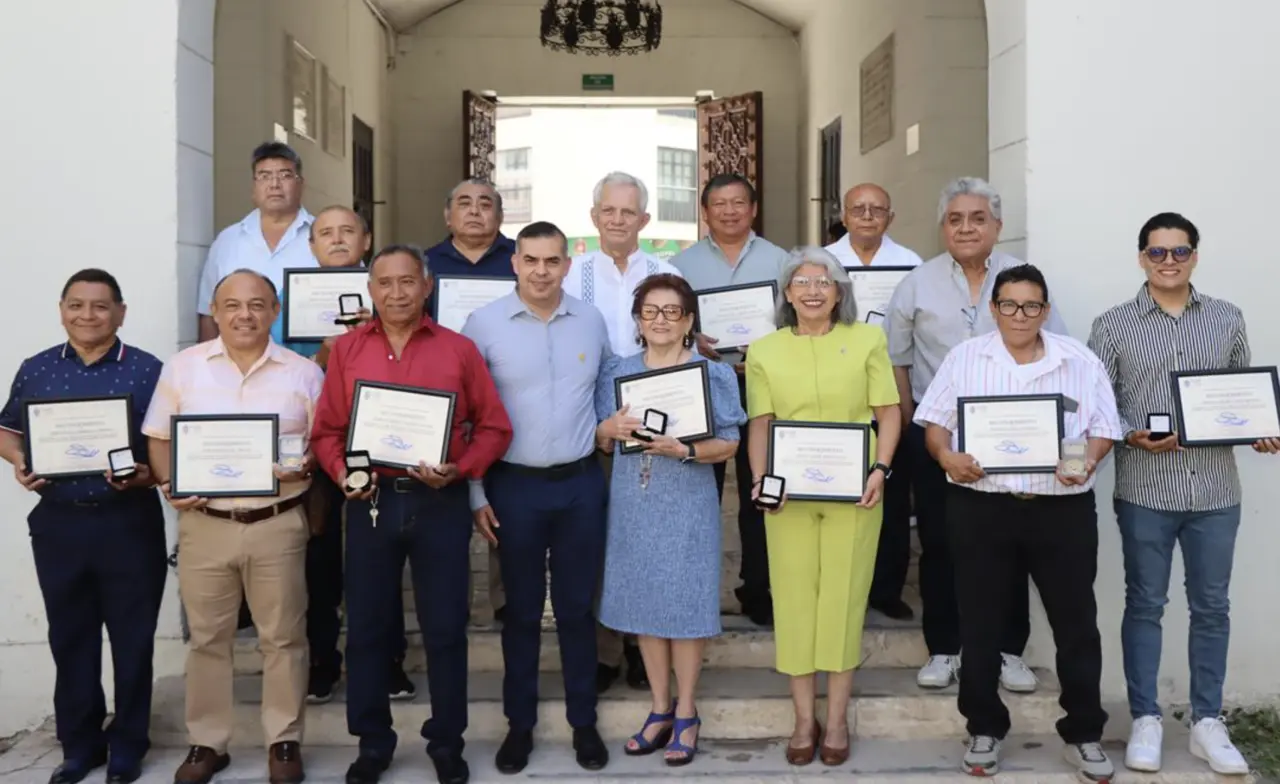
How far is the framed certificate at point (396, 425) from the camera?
3.19m

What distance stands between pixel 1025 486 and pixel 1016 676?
3.22 ft

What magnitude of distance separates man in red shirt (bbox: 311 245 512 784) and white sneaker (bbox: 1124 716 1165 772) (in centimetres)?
206

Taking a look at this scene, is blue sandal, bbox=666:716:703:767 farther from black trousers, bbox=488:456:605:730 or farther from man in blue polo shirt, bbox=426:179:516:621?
man in blue polo shirt, bbox=426:179:516:621

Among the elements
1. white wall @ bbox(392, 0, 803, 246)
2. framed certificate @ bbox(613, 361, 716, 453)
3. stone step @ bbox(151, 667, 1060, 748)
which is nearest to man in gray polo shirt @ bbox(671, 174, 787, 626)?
stone step @ bbox(151, 667, 1060, 748)

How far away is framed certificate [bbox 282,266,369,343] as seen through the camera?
3.80 meters

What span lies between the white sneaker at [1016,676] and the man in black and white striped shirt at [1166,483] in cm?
36

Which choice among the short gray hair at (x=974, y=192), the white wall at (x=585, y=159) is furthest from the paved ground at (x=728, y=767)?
the white wall at (x=585, y=159)

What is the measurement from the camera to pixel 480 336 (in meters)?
3.52

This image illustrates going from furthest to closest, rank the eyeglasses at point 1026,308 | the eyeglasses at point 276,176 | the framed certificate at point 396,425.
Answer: the eyeglasses at point 276,176, the eyeglasses at point 1026,308, the framed certificate at point 396,425

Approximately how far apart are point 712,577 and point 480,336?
103 centimetres

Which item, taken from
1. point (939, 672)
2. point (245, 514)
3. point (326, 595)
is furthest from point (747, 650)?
point (245, 514)

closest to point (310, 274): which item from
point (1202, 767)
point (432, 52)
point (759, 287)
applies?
point (759, 287)

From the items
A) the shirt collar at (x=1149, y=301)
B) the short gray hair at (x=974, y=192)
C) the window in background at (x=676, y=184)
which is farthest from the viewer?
the window in background at (x=676, y=184)

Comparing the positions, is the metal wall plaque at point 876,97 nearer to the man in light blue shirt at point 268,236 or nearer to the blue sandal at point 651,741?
the man in light blue shirt at point 268,236
